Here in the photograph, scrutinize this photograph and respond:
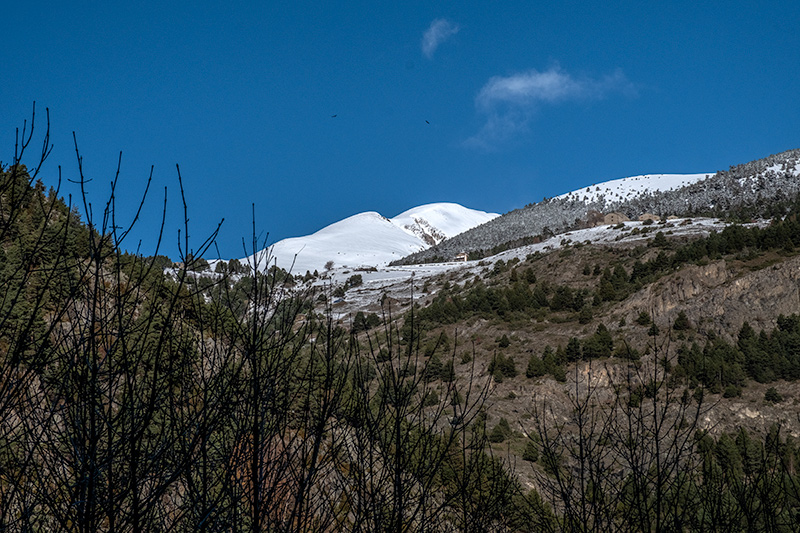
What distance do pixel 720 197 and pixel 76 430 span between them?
7987cm

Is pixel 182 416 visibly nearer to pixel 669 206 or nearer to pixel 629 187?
pixel 669 206

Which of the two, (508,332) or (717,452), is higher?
(508,332)

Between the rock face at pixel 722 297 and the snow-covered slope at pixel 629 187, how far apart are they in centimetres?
6353

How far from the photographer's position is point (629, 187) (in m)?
96.8

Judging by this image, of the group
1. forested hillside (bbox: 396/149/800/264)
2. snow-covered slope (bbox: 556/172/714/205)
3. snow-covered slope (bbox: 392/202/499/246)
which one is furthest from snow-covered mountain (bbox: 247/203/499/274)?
snow-covered slope (bbox: 556/172/714/205)

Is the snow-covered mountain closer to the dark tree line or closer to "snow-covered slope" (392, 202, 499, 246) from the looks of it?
"snow-covered slope" (392, 202, 499, 246)

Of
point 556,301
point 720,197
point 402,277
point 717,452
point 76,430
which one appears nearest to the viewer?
point 76,430

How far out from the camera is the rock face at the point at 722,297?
2617cm

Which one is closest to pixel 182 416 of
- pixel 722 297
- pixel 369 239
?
pixel 722 297

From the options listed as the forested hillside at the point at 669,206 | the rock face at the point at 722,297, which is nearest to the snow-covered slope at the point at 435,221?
the forested hillside at the point at 669,206

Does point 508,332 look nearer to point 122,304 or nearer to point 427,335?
point 427,335

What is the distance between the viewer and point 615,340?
88.3 ft

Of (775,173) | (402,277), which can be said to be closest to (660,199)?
(775,173)

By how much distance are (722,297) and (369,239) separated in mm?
87367
